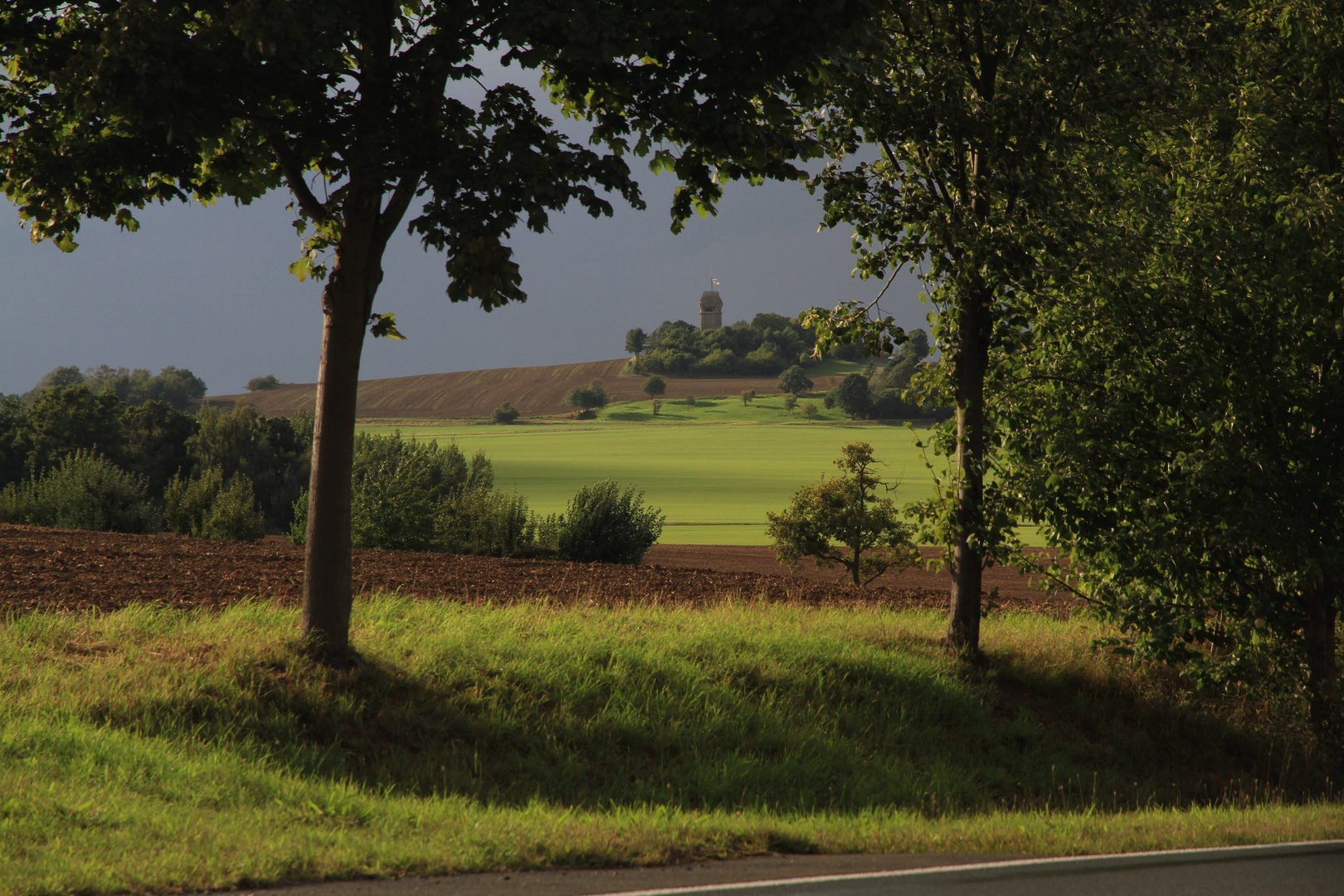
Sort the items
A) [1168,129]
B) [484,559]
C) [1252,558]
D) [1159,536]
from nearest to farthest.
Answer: [1159,536], [1252,558], [1168,129], [484,559]

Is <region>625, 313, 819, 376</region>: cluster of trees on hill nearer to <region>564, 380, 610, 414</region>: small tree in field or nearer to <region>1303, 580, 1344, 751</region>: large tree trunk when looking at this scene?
<region>564, 380, 610, 414</region>: small tree in field

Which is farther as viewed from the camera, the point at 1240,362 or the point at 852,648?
the point at 852,648

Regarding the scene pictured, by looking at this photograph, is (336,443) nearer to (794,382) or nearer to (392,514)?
(392,514)

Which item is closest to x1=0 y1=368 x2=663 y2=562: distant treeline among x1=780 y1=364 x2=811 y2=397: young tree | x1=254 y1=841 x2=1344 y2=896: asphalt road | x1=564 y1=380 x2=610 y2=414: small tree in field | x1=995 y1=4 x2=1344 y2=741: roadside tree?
x1=995 y1=4 x2=1344 y2=741: roadside tree

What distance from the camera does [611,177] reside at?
7.85 meters

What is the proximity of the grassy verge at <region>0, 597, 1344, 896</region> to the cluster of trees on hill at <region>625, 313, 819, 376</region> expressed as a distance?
509ft

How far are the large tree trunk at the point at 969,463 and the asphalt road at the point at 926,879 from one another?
537cm

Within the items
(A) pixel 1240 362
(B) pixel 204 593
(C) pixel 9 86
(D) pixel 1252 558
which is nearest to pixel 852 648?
(D) pixel 1252 558

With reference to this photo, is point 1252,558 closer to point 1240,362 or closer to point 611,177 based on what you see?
point 1240,362

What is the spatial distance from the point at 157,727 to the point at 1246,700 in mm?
12306

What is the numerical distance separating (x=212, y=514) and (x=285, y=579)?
42.7 feet

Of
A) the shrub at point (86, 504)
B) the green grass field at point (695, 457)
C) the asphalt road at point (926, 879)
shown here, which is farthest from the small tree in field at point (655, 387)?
the asphalt road at point (926, 879)

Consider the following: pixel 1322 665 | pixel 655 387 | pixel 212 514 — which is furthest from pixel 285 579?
pixel 655 387

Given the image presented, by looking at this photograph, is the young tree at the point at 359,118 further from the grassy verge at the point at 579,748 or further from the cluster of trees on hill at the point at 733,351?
the cluster of trees on hill at the point at 733,351
